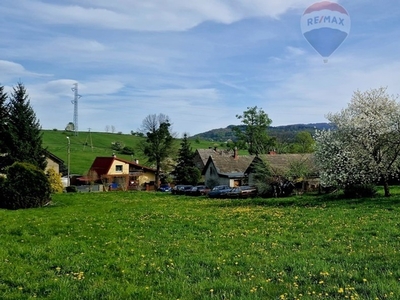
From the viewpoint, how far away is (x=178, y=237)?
47.5 feet

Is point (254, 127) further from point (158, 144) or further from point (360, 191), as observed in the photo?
point (360, 191)

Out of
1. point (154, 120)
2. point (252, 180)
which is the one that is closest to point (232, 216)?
point (252, 180)

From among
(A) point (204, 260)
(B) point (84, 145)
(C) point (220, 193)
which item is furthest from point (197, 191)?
→ (B) point (84, 145)

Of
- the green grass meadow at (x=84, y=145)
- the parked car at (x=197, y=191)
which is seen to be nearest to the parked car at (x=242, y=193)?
the parked car at (x=197, y=191)

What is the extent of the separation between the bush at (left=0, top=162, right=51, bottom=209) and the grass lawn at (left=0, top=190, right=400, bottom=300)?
1411 centimetres

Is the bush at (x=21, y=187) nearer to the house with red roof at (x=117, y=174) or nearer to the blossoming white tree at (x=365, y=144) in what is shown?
the blossoming white tree at (x=365, y=144)

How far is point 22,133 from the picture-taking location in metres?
42.9

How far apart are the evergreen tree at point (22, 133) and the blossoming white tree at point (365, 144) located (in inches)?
1192

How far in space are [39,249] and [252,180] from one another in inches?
1836

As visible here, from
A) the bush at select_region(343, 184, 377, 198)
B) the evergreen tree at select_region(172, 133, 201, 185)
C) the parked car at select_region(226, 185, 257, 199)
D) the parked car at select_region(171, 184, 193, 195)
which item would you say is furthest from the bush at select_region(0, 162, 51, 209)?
the evergreen tree at select_region(172, 133, 201, 185)

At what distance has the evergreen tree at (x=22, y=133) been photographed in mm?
42469

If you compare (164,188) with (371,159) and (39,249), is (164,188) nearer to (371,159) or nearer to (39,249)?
(371,159)

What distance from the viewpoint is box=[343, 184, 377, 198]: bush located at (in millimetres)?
29562

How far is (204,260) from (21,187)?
24392mm
